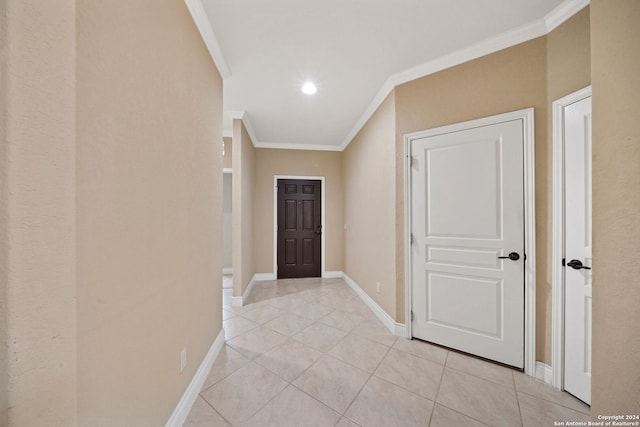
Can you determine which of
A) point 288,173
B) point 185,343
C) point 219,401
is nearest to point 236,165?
point 288,173

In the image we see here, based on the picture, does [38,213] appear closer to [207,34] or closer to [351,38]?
[207,34]

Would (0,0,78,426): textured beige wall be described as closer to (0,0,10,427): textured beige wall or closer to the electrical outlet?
(0,0,10,427): textured beige wall

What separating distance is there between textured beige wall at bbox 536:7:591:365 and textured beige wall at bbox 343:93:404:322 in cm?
105

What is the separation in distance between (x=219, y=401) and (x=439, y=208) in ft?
7.28

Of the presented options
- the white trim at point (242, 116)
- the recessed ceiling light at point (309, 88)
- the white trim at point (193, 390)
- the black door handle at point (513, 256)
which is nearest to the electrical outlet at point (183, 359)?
the white trim at point (193, 390)

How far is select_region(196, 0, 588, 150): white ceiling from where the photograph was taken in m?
1.52

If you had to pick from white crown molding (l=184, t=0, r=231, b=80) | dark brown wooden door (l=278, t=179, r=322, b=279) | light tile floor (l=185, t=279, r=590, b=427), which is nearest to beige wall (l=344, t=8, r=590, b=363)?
light tile floor (l=185, t=279, r=590, b=427)

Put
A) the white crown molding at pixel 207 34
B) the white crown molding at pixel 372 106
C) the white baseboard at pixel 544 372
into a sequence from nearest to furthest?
the white crown molding at pixel 207 34
the white baseboard at pixel 544 372
the white crown molding at pixel 372 106

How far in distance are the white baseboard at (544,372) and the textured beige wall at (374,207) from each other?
104 centimetres

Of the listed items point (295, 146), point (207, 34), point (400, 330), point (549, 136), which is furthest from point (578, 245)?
point (295, 146)

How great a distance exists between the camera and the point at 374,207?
9.55ft

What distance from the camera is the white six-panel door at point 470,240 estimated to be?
1.77 meters

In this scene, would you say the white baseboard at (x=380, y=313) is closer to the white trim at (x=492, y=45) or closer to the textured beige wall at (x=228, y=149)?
the white trim at (x=492, y=45)

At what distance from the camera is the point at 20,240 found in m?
0.43
